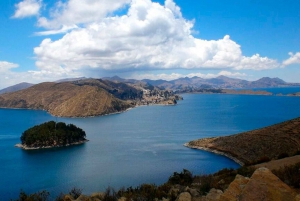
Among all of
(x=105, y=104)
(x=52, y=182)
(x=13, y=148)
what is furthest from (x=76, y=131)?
(x=105, y=104)

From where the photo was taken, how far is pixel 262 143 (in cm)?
5209

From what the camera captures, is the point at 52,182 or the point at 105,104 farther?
the point at 105,104

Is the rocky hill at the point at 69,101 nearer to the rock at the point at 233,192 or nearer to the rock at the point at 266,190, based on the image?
the rock at the point at 233,192

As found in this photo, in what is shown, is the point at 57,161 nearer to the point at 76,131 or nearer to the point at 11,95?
the point at 76,131

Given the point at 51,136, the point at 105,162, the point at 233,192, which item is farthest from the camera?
the point at 51,136

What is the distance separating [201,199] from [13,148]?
6417 cm

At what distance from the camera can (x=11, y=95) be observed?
19512 centimetres

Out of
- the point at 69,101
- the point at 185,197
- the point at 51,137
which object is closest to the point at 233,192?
the point at 185,197

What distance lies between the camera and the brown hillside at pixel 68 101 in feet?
471

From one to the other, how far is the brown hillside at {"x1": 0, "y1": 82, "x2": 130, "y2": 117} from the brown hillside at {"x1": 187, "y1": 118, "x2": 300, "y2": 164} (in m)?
92.7

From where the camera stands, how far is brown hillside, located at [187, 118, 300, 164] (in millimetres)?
47844

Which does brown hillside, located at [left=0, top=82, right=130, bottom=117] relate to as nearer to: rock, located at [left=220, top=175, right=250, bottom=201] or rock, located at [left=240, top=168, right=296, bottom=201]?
rock, located at [left=220, top=175, right=250, bottom=201]

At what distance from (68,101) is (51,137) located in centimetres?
8558

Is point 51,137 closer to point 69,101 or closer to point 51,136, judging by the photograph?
point 51,136
